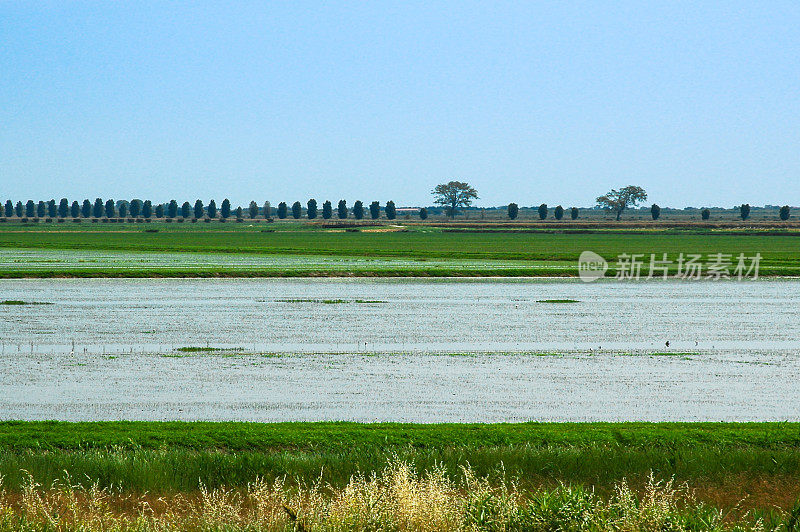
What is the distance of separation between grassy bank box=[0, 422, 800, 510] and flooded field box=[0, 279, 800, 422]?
1.35 meters

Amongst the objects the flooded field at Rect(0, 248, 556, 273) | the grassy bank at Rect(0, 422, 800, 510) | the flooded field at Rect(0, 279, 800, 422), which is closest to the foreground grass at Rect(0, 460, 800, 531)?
the grassy bank at Rect(0, 422, 800, 510)

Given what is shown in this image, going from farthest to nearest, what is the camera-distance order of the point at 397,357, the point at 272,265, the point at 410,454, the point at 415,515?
1. the point at 272,265
2. the point at 397,357
3. the point at 410,454
4. the point at 415,515

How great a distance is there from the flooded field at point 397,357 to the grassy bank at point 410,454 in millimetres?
1349

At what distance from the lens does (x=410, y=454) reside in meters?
11.8

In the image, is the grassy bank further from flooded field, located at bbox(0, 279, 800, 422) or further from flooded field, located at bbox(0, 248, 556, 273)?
flooded field, located at bbox(0, 248, 556, 273)

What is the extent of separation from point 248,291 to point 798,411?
89.9 ft

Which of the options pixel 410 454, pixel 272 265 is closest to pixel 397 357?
pixel 410 454

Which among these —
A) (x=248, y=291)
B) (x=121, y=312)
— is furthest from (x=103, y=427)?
(x=248, y=291)

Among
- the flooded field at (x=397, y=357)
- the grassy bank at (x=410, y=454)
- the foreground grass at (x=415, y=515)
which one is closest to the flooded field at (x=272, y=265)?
the flooded field at (x=397, y=357)

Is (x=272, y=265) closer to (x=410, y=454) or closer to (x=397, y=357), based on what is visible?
(x=397, y=357)

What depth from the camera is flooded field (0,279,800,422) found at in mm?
15688

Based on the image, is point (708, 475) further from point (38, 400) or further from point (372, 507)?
point (38, 400)

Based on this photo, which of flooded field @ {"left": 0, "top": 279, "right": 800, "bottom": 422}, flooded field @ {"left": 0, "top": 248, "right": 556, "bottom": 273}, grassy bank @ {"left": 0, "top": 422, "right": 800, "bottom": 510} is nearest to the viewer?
grassy bank @ {"left": 0, "top": 422, "right": 800, "bottom": 510}

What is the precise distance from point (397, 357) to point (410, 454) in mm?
9250
